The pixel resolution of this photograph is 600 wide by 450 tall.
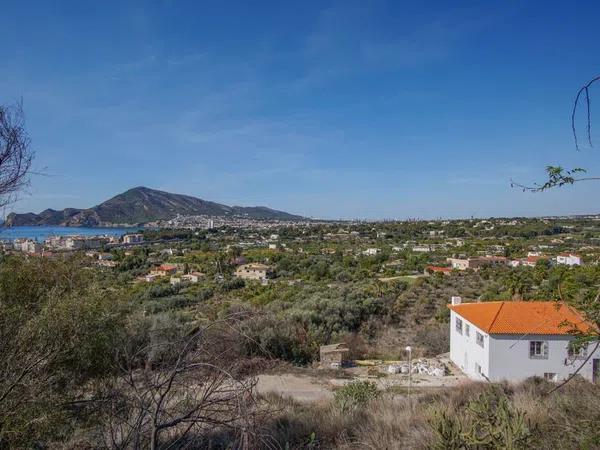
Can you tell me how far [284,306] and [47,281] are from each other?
18.2 m

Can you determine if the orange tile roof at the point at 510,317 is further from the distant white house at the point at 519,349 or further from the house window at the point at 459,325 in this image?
the house window at the point at 459,325

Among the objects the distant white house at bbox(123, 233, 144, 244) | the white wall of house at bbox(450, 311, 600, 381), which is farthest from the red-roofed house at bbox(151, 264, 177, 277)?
the white wall of house at bbox(450, 311, 600, 381)

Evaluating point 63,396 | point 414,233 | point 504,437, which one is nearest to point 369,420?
point 504,437

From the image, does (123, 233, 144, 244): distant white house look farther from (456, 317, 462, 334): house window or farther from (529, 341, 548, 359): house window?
(529, 341, 548, 359): house window

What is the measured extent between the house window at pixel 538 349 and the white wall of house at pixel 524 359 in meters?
0.03

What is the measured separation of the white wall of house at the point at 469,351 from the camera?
15562 millimetres

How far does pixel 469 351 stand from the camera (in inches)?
669

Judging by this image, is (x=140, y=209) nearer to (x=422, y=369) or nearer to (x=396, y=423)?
(x=422, y=369)

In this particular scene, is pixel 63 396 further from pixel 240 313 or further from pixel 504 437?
pixel 504 437

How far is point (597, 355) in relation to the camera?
50.0 ft

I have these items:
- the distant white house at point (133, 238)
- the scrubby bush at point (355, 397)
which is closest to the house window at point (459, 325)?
the scrubby bush at point (355, 397)

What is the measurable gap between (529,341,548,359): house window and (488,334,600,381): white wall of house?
32 mm

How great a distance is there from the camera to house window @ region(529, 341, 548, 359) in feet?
48.8

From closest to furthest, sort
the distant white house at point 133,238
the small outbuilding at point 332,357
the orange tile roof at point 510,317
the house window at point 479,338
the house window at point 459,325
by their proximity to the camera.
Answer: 1. the orange tile roof at point 510,317
2. the house window at point 479,338
3. the small outbuilding at point 332,357
4. the house window at point 459,325
5. the distant white house at point 133,238
